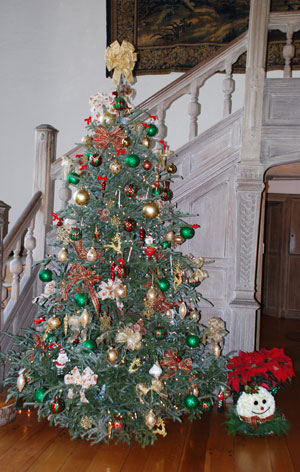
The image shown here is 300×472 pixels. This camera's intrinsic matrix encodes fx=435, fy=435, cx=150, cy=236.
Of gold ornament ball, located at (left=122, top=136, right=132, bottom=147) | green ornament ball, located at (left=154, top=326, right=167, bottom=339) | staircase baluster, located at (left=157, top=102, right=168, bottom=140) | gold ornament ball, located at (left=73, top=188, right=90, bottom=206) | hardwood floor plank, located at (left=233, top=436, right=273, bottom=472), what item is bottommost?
hardwood floor plank, located at (left=233, top=436, right=273, bottom=472)

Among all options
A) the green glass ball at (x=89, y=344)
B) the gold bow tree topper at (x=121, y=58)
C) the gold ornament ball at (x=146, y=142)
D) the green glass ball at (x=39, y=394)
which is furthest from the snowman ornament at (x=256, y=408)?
the gold bow tree topper at (x=121, y=58)

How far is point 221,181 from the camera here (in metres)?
3.51

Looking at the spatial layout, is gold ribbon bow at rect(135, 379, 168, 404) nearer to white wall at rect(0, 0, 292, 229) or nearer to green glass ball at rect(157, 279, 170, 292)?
green glass ball at rect(157, 279, 170, 292)

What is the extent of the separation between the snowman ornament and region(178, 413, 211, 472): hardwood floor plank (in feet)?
0.89

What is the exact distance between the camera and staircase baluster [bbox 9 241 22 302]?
10.3ft

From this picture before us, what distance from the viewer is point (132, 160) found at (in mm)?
2703

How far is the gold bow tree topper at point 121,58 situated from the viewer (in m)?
2.95

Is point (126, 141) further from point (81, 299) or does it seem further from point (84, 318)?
point (84, 318)

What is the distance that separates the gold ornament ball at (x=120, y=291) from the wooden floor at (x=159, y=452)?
34.5 inches

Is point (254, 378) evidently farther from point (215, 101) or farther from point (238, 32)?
point (238, 32)

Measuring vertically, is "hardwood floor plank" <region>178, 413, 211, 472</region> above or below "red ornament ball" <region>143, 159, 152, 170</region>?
below

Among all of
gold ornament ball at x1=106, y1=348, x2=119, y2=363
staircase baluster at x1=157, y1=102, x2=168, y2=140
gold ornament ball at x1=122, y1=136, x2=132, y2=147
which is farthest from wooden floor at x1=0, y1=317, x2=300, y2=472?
staircase baluster at x1=157, y1=102, x2=168, y2=140

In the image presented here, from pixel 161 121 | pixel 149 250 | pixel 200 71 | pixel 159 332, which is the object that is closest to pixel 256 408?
pixel 159 332

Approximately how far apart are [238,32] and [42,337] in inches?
154
